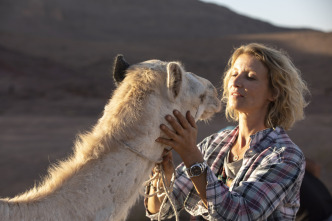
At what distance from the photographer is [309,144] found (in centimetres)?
1592

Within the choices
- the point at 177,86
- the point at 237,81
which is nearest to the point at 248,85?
the point at 237,81

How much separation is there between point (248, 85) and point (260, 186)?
0.85 metres

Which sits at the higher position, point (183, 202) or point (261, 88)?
point (261, 88)

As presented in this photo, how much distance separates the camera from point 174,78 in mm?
3105

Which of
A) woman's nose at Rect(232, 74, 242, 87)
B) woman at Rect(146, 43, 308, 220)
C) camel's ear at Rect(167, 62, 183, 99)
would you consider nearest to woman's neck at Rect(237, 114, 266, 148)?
woman at Rect(146, 43, 308, 220)

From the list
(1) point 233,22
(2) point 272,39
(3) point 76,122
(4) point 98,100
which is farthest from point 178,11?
(3) point 76,122

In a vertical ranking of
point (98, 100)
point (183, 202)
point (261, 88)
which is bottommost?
point (98, 100)

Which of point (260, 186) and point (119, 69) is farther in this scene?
point (119, 69)

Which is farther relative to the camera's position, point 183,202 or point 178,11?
point 178,11

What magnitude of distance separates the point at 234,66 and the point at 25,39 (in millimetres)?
46488

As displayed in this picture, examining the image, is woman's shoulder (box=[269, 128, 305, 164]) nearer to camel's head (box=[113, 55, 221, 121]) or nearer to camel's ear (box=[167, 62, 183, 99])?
camel's head (box=[113, 55, 221, 121])

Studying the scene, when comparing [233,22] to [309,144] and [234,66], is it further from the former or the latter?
[234,66]

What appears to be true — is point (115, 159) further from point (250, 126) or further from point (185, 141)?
point (250, 126)

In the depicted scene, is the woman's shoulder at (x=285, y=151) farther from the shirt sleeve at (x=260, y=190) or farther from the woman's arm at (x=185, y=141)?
the woman's arm at (x=185, y=141)
